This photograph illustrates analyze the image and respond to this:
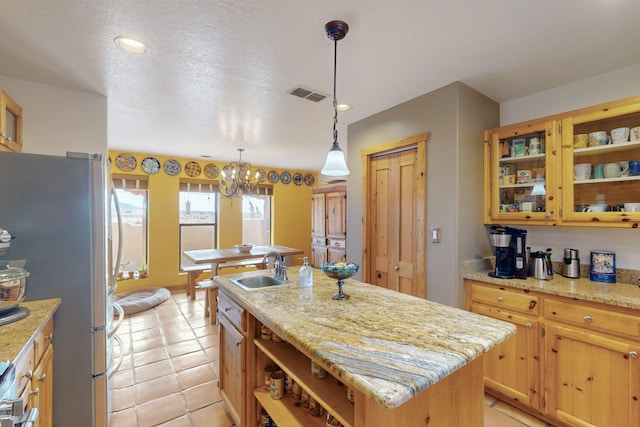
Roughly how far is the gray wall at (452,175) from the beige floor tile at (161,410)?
7.11 feet

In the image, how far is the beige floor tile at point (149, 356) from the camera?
2.75m

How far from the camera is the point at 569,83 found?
2270 mm

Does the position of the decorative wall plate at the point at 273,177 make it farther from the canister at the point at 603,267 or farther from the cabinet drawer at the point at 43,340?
the canister at the point at 603,267

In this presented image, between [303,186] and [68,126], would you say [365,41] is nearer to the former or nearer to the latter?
[68,126]

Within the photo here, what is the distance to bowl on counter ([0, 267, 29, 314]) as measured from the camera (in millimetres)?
1308

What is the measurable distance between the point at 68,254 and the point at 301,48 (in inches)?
73.1

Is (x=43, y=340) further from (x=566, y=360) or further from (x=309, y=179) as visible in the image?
(x=309, y=179)

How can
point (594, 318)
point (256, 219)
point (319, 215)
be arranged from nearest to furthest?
point (594, 318) → point (319, 215) → point (256, 219)

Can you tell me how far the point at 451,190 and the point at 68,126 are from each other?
326 centimetres

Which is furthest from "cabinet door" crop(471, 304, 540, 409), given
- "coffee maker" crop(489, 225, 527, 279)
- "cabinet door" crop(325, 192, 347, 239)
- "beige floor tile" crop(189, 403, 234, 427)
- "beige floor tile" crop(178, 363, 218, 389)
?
"cabinet door" crop(325, 192, 347, 239)

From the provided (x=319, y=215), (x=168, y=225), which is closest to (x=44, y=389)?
(x=168, y=225)

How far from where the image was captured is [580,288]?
6.14 ft

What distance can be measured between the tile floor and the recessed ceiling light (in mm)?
2517

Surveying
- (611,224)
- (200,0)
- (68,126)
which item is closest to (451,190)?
(611,224)
